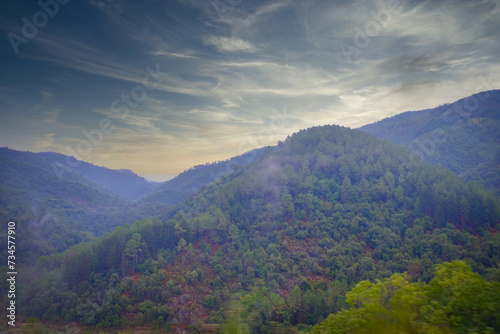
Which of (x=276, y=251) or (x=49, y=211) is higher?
(x=49, y=211)

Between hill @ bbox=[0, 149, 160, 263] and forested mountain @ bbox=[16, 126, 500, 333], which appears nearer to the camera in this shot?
forested mountain @ bbox=[16, 126, 500, 333]

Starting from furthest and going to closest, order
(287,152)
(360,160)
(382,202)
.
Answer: (287,152), (360,160), (382,202)

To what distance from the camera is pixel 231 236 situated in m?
69.6

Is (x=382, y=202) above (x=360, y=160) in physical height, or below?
below

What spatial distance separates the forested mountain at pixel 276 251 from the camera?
46.8 meters

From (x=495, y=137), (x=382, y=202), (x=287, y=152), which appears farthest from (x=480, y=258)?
(x=495, y=137)

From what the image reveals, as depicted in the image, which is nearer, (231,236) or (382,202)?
(231,236)

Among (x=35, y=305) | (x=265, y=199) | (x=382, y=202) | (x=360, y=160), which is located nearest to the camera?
(x=35, y=305)

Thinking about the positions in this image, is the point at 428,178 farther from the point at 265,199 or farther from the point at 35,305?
the point at 35,305

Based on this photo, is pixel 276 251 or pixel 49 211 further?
pixel 49 211

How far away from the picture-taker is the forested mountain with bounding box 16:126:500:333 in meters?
46.8

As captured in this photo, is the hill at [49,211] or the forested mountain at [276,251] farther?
the hill at [49,211]

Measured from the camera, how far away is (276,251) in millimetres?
61875

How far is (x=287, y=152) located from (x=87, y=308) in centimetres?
8820
